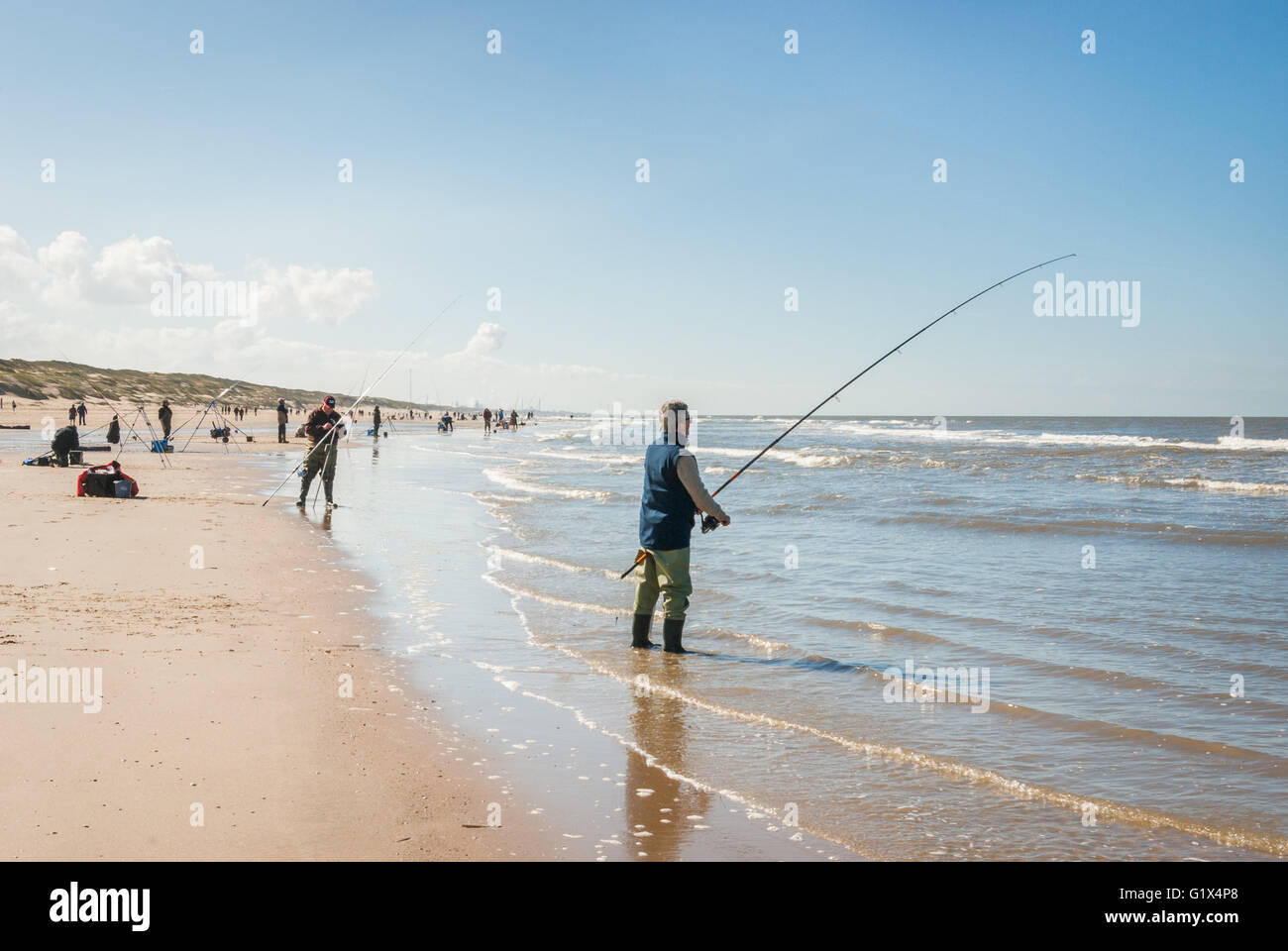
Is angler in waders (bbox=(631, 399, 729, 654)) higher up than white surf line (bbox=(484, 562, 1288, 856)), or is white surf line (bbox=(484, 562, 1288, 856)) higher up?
angler in waders (bbox=(631, 399, 729, 654))

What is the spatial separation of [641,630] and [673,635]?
28 cm

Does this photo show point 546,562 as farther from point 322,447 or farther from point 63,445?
point 63,445

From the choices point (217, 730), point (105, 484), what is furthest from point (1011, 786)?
point (105, 484)

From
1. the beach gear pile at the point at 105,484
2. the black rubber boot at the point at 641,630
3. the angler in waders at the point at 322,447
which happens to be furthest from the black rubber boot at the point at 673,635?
the beach gear pile at the point at 105,484

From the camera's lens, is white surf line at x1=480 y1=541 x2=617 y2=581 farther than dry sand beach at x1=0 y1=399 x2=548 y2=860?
Yes

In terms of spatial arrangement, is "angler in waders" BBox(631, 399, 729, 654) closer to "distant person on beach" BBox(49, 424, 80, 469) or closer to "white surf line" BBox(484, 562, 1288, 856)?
"white surf line" BBox(484, 562, 1288, 856)

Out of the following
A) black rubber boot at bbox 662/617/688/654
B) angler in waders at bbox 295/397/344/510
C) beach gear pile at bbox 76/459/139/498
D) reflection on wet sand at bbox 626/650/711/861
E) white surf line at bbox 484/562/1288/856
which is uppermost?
angler in waders at bbox 295/397/344/510

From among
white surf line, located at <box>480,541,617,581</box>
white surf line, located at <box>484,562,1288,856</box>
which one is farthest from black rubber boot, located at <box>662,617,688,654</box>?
white surf line, located at <box>480,541,617,581</box>

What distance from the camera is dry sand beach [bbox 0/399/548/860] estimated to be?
3344 millimetres

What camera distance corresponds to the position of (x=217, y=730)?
4.45 m

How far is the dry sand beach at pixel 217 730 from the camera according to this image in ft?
11.0

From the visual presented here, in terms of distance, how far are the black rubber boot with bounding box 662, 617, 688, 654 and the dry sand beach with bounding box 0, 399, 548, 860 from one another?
1.99 m
